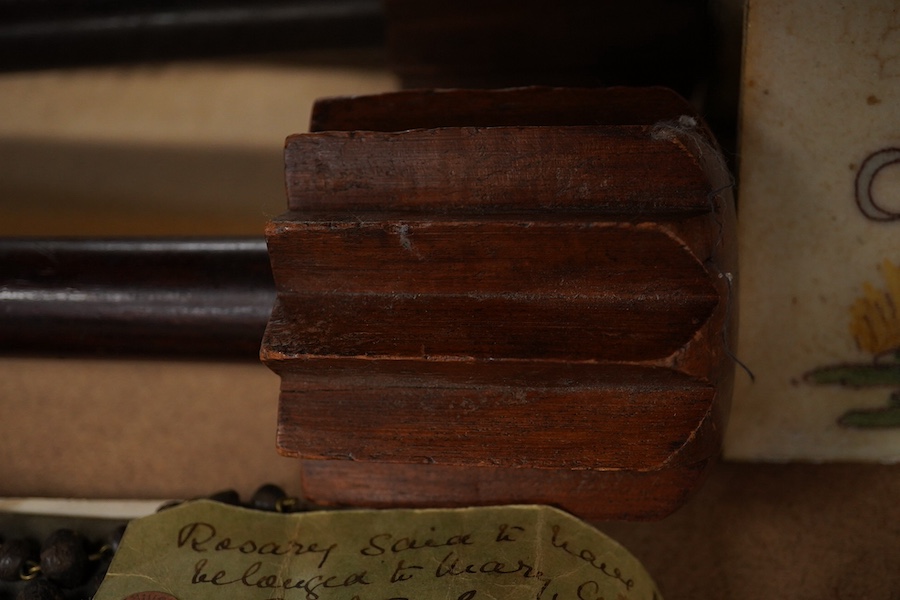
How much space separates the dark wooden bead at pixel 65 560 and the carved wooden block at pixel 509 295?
0.22 meters

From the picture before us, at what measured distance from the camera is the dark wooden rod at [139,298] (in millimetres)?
711

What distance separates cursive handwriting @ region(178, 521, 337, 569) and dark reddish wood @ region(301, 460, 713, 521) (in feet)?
0.15

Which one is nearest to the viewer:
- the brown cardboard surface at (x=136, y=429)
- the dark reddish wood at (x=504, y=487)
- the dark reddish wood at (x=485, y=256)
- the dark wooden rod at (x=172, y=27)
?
the dark reddish wood at (x=485, y=256)

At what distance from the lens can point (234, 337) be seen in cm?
71

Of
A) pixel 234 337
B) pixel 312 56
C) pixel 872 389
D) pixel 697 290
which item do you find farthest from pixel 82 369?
pixel 872 389

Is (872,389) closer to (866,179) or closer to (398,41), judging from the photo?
(866,179)

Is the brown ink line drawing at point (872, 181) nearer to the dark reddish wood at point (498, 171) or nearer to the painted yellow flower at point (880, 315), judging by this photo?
the painted yellow flower at point (880, 315)

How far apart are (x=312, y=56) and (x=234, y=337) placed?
59 centimetres

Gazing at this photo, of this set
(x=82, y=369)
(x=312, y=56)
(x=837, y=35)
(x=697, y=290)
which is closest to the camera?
(x=697, y=290)

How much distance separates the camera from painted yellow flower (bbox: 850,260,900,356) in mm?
711

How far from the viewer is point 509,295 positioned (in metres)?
0.55

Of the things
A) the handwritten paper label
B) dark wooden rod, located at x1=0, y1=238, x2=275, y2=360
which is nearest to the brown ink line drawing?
the handwritten paper label

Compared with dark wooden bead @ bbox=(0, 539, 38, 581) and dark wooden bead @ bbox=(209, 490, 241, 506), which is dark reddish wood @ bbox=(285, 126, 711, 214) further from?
dark wooden bead @ bbox=(0, 539, 38, 581)

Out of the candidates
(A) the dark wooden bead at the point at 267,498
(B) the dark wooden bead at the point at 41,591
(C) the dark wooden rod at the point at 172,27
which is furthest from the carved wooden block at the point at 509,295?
(C) the dark wooden rod at the point at 172,27
